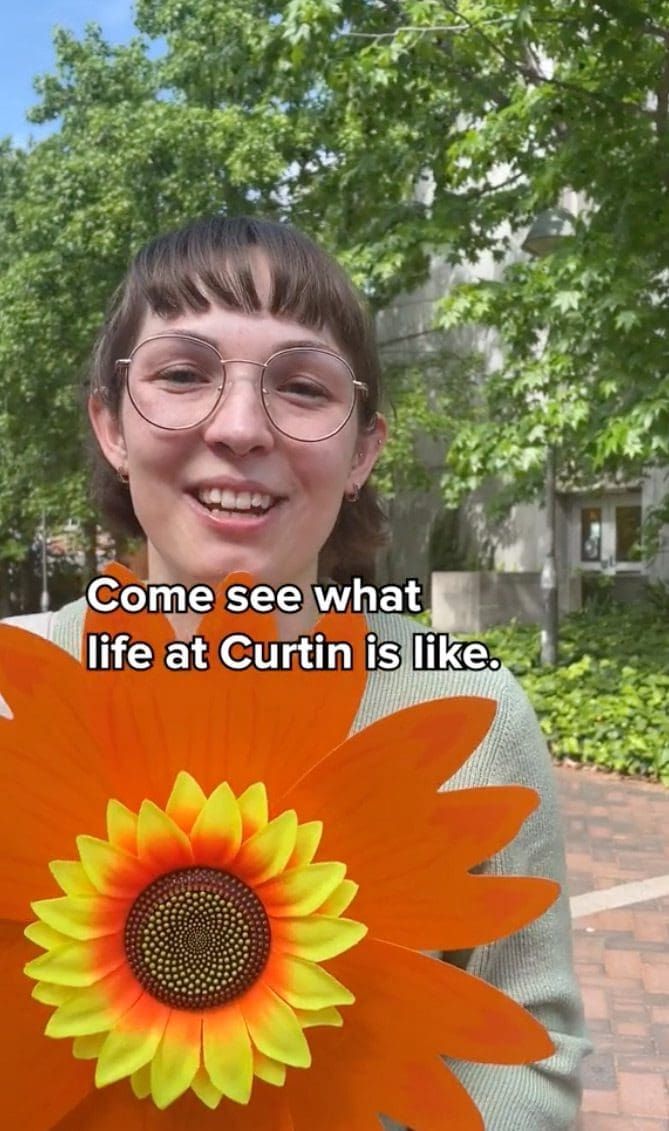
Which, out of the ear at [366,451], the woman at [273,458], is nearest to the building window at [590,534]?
the ear at [366,451]

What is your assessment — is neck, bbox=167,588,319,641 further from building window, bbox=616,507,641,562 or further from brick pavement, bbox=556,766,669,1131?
building window, bbox=616,507,641,562

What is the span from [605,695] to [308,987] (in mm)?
6873

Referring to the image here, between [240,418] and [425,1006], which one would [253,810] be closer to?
[425,1006]

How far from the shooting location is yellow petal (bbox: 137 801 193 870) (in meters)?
0.73

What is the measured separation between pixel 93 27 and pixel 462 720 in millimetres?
14006

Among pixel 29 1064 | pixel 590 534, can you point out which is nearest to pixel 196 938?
pixel 29 1064

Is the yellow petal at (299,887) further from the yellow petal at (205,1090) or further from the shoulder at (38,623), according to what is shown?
the shoulder at (38,623)

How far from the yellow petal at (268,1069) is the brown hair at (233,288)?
61cm

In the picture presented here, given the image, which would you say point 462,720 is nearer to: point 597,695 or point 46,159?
point 597,695

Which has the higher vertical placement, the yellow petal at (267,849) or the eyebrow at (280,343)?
the eyebrow at (280,343)

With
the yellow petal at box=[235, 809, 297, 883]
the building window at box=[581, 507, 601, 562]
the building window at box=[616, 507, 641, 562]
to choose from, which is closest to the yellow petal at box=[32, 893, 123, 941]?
the yellow petal at box=[235, 809, 297, 883]

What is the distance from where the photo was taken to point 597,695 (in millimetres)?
7297

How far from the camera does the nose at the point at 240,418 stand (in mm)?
838

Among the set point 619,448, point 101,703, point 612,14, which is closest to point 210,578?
point 101,703
